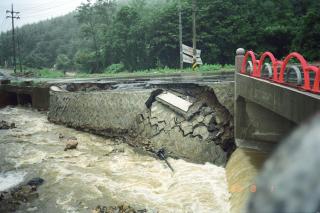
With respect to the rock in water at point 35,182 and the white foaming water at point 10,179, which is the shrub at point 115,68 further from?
Answer: the rock in water at point 35,182

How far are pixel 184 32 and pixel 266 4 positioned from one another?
10.5m

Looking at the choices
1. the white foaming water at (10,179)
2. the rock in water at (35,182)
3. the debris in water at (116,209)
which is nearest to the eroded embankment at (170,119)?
the debris in water at (116,209)

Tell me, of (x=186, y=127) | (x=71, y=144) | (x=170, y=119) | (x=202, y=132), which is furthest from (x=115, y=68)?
(x=202, y=132)

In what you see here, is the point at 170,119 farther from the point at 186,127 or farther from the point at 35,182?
the point at 35,182

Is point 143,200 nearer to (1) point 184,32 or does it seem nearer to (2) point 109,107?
(2) point 109,107

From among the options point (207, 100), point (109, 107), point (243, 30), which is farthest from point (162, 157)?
point (243, 30)

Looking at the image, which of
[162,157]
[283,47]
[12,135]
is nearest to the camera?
[162,157]

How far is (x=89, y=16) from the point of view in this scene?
50.3m

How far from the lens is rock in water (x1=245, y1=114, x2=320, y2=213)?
3619 millimetres

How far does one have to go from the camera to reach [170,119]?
13.0 meters

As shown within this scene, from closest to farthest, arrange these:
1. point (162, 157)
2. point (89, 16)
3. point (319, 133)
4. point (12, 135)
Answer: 1. point (319, 133)
2. point (162, 157)
3. point (12, 135)
4. point (89, 16)

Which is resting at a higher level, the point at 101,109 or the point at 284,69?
the point at 284,69

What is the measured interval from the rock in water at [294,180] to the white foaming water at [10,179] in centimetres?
882

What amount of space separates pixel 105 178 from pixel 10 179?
3.37 meters
